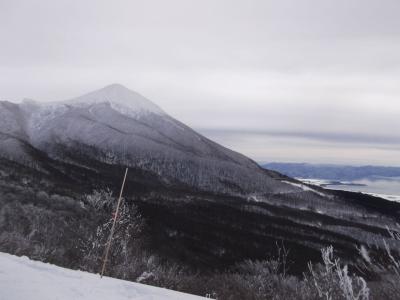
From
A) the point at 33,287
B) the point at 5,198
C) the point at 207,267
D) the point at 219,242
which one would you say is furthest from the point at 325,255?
the point at 219,242

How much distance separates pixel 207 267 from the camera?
10469 centimetres

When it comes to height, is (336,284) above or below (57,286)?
below

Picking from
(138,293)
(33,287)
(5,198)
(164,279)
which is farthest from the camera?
(5,198)

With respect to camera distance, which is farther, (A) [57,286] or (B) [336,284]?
(B) [336,284]

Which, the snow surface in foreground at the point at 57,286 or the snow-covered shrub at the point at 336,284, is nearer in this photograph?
the snow surface in foreground at the point at 57,286

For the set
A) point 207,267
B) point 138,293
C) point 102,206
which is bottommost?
point 207,267

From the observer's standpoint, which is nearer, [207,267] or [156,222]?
[207,267]

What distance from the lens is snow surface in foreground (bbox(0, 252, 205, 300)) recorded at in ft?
33.8

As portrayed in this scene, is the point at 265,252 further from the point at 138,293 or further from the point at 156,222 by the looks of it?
the point at 138,293

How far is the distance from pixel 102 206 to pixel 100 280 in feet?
322

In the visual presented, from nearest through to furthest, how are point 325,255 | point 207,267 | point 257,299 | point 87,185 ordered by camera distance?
point 325,255 < point 257,299 < point 207,267 < point 87,185

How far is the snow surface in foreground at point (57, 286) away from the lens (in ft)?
33.8

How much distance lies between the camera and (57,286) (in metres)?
11.1

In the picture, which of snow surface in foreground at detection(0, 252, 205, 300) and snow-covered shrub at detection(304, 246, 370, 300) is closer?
snow surface in foreground at detection(0, 252, 205, 300)
